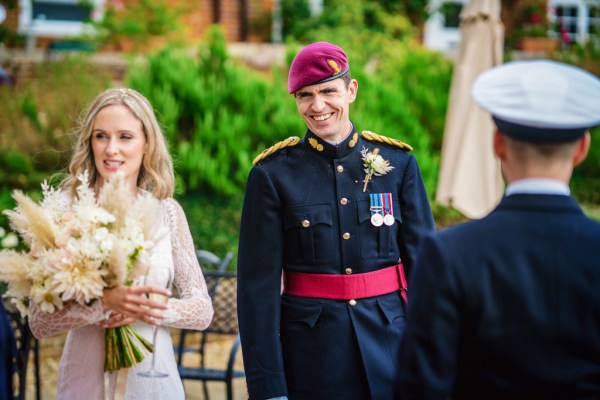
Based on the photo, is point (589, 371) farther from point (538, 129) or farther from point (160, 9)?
point (160, 9)

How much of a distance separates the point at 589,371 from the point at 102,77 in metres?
7.54

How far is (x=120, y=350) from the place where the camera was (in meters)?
2.95

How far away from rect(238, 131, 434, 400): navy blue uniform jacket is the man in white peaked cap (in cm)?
97

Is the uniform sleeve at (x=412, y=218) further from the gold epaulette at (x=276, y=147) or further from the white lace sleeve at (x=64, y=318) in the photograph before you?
the white lace sleeve at (x=64, y=318)

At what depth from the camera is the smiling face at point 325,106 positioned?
3.07 m

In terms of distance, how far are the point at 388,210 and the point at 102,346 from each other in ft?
3.87

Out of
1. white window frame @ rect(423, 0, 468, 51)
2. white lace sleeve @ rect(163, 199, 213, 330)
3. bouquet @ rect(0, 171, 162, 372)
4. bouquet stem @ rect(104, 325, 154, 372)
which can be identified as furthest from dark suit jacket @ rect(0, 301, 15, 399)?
white window frame @ rect(423, 0, 468, 51)

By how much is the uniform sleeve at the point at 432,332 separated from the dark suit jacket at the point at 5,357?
3.59 ft

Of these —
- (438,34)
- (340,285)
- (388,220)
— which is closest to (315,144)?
(388,220)

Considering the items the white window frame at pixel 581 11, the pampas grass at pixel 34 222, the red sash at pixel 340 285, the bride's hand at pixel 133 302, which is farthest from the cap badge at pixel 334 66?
the white window frame at pixel 581 11

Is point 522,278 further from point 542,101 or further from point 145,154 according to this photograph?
point 145,154

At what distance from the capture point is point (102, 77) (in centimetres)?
870

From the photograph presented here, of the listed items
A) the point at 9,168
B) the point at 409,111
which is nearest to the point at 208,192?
the point at 9,168

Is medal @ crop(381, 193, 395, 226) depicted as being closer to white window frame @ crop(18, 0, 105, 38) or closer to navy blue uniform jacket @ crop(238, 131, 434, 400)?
navy blue uniform jacket @ crop(238, 131, 434, 400)
